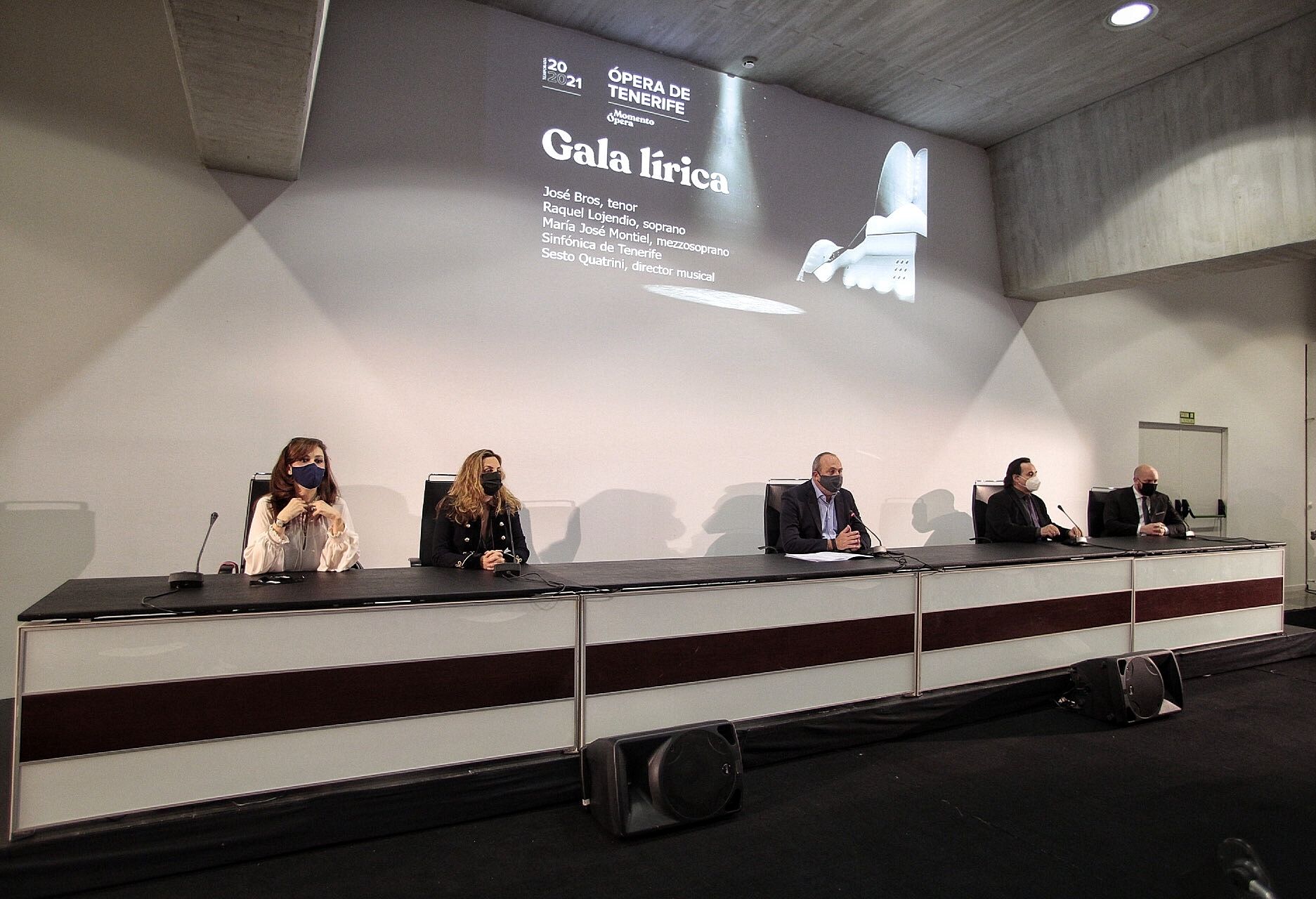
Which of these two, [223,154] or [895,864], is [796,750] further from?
[223,154]

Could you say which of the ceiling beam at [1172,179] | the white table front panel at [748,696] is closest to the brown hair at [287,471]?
the white table front panel at [748,696]

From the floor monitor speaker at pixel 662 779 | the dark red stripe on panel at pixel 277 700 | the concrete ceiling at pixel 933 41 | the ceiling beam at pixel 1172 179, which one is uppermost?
the concrete ceiling at pixel 933 41

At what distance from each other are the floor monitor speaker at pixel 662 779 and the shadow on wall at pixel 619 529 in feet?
6.73

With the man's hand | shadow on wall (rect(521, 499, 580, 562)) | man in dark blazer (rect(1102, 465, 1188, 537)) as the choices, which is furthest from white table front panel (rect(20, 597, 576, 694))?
man in dark blazer (rect(1102, 465, 1188, 537))

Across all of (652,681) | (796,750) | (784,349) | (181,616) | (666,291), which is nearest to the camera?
(181,616)

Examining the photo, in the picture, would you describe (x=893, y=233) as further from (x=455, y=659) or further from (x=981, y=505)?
(x=455, y=659)

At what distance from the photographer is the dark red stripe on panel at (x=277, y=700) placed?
6.38ft

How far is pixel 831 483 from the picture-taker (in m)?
3.66

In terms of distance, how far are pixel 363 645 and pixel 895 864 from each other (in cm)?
164

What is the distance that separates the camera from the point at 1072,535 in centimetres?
420

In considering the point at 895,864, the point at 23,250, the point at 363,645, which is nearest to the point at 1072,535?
the point at 895,864

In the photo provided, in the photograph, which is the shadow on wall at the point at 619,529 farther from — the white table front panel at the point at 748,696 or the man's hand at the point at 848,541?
the white table front panel at the point at 748,696

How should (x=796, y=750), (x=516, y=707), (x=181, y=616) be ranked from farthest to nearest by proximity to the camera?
(x=796, y=750), (x=516, y=707), (x=181, y=616)

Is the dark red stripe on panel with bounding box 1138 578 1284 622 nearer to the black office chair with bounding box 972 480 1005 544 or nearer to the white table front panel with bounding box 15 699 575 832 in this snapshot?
the black office chair with bounding box 972 480 1005 544
